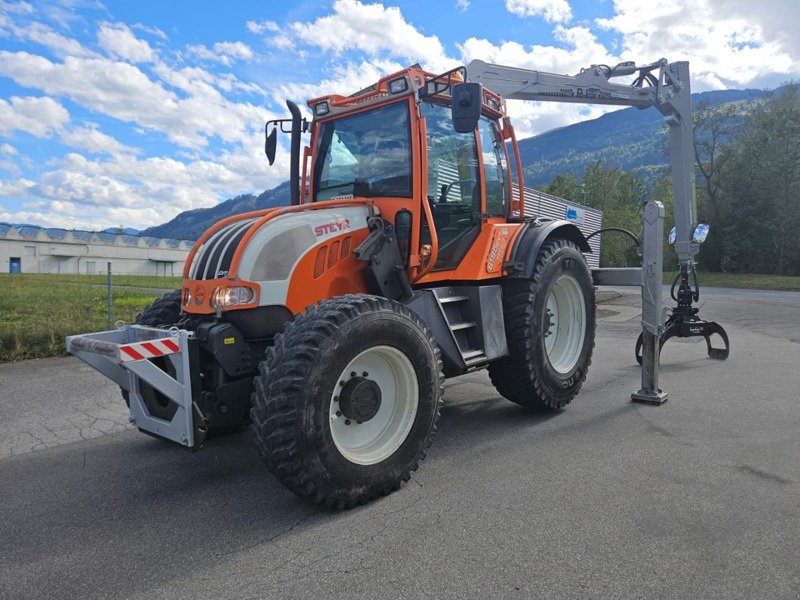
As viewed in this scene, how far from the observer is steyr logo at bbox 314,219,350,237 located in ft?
13.5

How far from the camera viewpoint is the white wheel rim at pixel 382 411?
358cm

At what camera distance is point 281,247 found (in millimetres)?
3920

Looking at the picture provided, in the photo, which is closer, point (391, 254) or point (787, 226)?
point (391, 254)

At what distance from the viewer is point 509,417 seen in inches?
211

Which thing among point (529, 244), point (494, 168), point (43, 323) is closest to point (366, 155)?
point (494, 168)

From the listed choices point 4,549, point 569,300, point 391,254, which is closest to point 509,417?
point 569,300

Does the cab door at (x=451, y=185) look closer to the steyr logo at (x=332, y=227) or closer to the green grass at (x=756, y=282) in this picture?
the steyr logo at (x=332, y=227)

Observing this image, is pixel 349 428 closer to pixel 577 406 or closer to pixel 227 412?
pixel 227 412

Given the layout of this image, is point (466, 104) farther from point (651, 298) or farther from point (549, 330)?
point (651, 298)

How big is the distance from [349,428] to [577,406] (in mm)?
2906

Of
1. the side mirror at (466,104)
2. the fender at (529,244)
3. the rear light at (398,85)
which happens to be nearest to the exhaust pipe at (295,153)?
the rear light at (398,85)

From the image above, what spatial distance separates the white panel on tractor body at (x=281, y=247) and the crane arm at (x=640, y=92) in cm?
364

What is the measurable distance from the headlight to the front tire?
51 cm

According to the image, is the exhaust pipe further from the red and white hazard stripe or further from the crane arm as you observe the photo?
the crane arm
